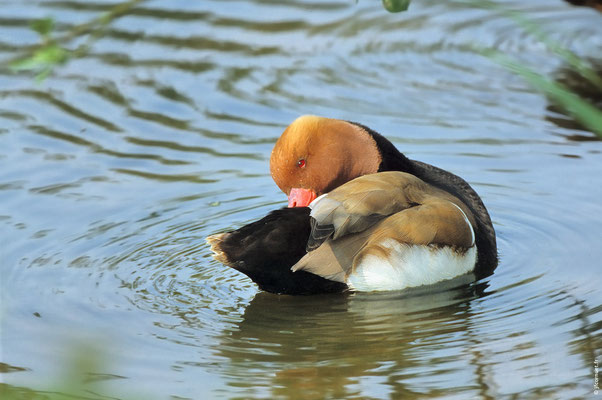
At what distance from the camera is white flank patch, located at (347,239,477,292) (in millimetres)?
4613

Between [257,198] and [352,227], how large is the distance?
1788 mm

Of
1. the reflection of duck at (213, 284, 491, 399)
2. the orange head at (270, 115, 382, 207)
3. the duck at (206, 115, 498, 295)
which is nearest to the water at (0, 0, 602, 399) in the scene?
the reflection of duck at (213, 284, 491, 399)

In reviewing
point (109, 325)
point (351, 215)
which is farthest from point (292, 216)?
point (109, 325)

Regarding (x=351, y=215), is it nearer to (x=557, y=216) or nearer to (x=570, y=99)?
(x=557, y=216)

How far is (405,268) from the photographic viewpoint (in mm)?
4691

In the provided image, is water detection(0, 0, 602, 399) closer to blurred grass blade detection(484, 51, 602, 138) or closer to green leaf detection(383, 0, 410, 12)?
green leaf detection(383, 0, 410, 12)

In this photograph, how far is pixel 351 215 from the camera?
14.8 ft

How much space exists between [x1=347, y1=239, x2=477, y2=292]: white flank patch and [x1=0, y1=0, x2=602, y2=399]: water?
8 cm

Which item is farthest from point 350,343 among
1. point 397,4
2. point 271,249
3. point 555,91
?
point 555,91

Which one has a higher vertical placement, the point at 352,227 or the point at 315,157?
the point at 315,157

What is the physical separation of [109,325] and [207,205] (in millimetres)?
1772

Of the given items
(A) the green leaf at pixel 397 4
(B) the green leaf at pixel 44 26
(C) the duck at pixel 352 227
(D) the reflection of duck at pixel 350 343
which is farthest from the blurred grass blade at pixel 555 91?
(C) the duck at pixel 352 227

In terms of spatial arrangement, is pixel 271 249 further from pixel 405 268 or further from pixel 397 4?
pixel 397 4

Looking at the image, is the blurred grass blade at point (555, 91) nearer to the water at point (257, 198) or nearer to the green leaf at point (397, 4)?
the green leaf at point (397, 4)
